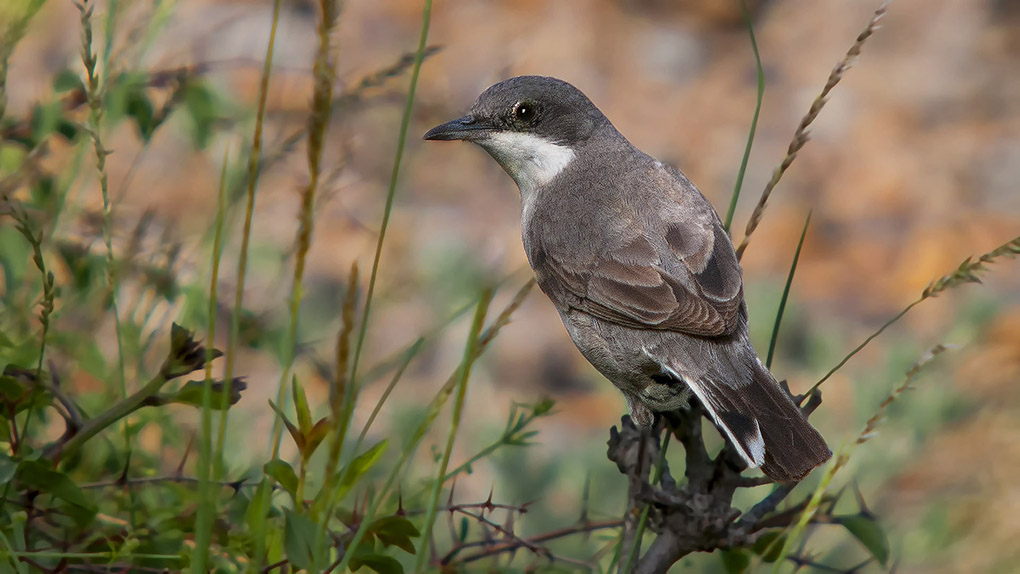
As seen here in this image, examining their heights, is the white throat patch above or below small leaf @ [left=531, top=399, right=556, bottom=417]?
above

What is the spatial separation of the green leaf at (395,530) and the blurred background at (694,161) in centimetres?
404

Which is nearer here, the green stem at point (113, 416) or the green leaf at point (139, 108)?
the green stem at point (113, 416)

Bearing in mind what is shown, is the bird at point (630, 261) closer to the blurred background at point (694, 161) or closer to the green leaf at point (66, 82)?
the green leaf at point (66, 82)

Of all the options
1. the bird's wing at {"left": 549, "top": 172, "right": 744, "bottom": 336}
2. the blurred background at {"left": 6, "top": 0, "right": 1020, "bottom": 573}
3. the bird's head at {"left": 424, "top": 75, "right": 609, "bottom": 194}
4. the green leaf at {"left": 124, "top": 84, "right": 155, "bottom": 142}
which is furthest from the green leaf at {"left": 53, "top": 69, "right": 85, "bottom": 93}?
the blurred background at {"left": 6, "top": 0, "right": 1020, "bottom": 573}

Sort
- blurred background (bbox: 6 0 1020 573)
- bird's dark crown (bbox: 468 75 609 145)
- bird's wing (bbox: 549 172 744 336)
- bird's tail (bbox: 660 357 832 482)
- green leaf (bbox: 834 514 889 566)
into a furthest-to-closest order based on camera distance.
Answer: blurred background (bbox: 6 0 1020 573) < bird's dark crown (bbox: 468 75 609 145) < bird's wing (bbox: 549 172 744 336) < bird's tail (bbox: 660 357 832 482) < green leaf (bbox: 834 514 889 566)

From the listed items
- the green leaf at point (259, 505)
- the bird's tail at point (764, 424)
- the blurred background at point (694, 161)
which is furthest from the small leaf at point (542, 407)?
the blurred background at point (694, 161)

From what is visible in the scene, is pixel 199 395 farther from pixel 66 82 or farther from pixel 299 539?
pixel 66 82

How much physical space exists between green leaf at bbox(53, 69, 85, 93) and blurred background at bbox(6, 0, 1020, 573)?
3047 mm

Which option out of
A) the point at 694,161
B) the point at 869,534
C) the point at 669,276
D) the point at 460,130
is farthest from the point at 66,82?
the point at 694,161

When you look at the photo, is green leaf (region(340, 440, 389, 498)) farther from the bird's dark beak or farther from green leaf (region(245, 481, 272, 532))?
the bird's dark beak

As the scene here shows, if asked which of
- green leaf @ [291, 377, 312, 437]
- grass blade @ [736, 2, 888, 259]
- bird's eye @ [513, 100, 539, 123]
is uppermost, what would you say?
bird's eye @ [513, 100, 539, 123]

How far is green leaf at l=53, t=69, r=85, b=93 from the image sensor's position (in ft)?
9.20

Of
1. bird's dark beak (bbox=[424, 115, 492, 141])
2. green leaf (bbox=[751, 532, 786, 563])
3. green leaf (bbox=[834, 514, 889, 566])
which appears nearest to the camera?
green leaf (bbox=[834, 514, 889, 566])

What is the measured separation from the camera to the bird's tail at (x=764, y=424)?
2299 mm
